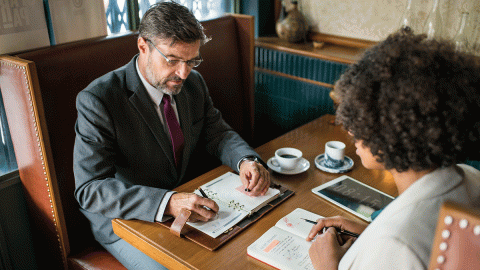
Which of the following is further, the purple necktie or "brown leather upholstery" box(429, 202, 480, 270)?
the purple necktie

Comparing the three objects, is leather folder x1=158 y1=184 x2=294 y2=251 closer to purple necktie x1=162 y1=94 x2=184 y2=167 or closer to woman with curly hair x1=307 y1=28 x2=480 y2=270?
woman with curly hair x1=307 y1=28 x2=480 y2=270

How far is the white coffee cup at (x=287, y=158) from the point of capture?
1.63 meters

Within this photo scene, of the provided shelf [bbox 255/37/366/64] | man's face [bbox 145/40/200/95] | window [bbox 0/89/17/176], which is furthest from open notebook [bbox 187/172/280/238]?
shelf [bbox 255/37/366/64]

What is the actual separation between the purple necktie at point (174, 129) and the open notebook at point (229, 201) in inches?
12.3

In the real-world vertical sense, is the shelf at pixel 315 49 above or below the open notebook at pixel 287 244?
above

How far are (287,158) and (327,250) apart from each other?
0.59m

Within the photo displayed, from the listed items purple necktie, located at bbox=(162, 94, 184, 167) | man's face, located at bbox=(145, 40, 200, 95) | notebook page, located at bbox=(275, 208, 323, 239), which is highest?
man's face, located at bbox=(145, 40, 200, 95)

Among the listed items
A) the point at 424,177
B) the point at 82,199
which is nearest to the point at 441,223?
the point at 424,177

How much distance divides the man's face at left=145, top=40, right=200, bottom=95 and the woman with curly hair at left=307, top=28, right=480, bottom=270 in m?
0.82

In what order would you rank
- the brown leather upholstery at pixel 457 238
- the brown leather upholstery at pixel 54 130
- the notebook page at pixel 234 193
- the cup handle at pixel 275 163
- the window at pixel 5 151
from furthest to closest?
1. the window at pixel 5 151
2. the cup handle at pixel 275 163
3. the brown leather upholstery at pixel 54 130
4. the notebook page at pixel 234 193
5. the brown leather upholstery at pixel 457 238

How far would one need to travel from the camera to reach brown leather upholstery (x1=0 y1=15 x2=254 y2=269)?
157 cm

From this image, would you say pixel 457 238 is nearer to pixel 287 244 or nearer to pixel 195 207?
pixel 287 244

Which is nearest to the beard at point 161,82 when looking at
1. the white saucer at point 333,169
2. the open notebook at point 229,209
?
the open notebook at point 229,209

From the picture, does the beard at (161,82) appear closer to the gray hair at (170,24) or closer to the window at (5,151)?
the gray hair at (170,24)
